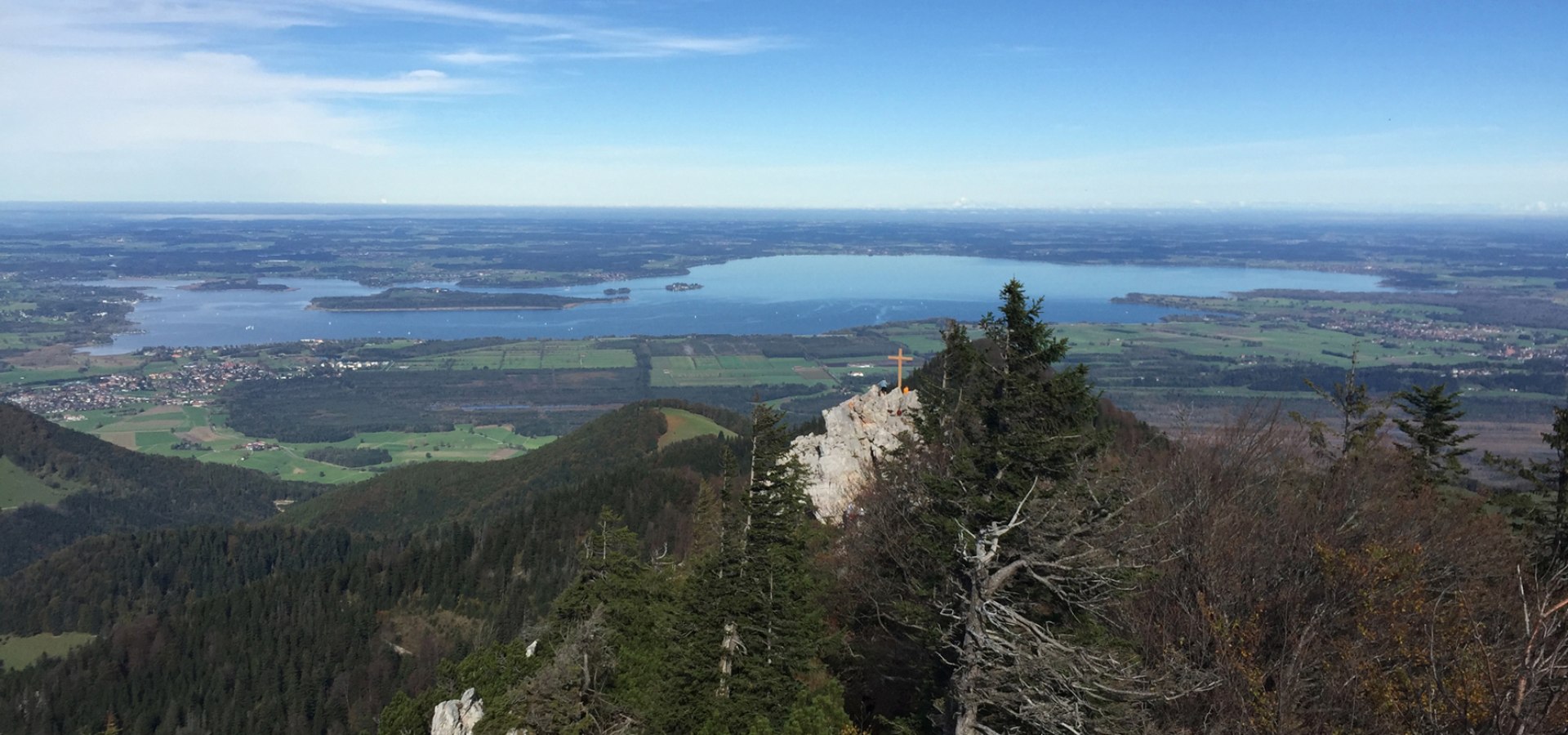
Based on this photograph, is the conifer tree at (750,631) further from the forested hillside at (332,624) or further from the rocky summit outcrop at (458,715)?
the forested hillside at (332,624)

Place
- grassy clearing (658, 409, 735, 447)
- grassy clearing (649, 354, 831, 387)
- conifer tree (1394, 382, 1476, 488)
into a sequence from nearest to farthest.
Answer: conifer tree (1394, 382, 1476, 488) → grassy clearing (658, 409, 735, 447) → grassy clearing (649, 354, 831, 387)

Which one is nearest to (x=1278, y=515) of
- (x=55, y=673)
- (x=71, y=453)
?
(x=55, y=673)

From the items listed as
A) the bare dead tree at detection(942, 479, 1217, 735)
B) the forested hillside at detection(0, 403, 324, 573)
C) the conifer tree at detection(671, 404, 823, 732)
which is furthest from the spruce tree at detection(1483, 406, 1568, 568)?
the forested hillside at detection(0, 403, 324, 573)

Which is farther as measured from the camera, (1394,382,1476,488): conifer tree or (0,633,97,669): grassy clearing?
(0,633,97,669): grassy clearing

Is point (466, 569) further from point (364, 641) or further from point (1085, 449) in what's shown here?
point (1085, 449)

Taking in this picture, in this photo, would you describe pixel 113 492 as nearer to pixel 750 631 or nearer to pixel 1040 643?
pixel 750 631

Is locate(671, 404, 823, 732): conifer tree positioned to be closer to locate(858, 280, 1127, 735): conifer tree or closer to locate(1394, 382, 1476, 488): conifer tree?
locate(858, 280, 1127, 735): conifer tree
